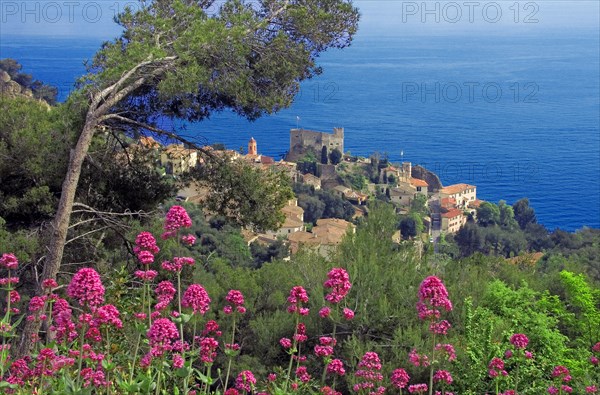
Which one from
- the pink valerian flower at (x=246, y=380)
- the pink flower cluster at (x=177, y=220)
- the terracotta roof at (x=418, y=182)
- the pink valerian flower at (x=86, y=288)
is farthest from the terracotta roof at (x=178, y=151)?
the terracotta roof at (x=418, y=182)

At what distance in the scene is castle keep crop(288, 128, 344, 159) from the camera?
52562mm

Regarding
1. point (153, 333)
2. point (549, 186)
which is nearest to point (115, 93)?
point (153, 333)

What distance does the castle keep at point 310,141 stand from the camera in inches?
2069

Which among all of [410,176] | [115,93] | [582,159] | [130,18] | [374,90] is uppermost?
[374,90]

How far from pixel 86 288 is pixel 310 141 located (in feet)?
168

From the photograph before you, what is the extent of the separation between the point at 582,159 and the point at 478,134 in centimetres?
999

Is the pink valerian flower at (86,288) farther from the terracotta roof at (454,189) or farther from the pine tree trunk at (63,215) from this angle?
the terracotta roof at (454,189)

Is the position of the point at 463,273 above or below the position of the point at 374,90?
below

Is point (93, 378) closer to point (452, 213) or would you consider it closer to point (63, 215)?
point (63, 215)

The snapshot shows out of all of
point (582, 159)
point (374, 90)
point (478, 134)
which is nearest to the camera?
point (582, 159)

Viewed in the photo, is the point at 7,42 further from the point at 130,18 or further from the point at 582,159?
the point at 130,18

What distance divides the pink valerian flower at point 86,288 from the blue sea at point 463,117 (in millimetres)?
31177

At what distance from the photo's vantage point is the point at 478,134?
70.2 metres

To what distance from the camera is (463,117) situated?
7900 centimetres
